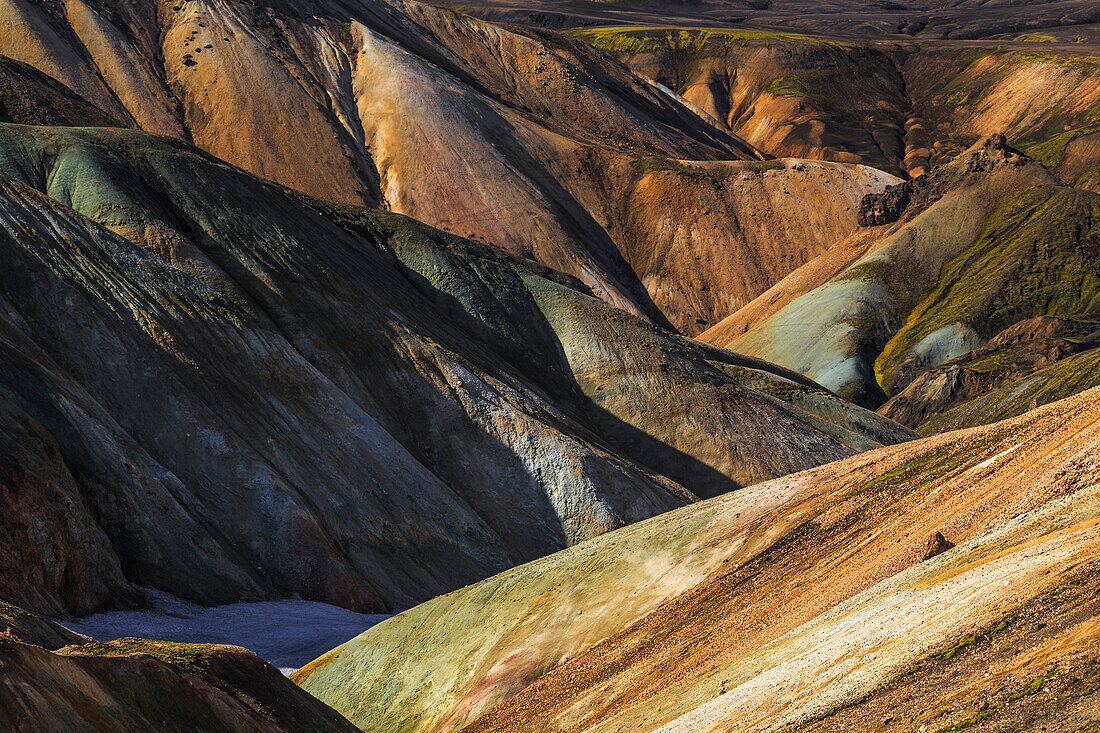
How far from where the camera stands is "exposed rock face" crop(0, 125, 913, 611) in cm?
2934

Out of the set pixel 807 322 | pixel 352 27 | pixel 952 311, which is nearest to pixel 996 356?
pixel 952 311

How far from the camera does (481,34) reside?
112 meters

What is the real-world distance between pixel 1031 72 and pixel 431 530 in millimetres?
118522

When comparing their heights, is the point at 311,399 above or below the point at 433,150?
below

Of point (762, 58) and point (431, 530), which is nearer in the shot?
point (431, 530)

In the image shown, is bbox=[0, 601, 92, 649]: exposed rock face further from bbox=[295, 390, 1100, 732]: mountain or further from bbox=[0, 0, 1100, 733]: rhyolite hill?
bbox=[295, 390, 1100, 732]: mountain

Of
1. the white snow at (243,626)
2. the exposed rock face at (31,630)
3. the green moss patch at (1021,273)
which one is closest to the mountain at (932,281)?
the green moss patch at (1021,273)

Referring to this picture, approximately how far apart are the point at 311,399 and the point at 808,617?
2786 cm

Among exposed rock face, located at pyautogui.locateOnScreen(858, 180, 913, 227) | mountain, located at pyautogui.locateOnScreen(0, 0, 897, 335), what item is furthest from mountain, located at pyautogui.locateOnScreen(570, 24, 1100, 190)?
mountain, located at pyautogui.locateOnScreen(0, 0, 897, 335)

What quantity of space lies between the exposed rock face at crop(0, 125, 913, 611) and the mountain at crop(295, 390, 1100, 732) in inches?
352

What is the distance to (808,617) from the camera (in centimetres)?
1585

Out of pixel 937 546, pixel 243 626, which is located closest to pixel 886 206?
pixel 243 626

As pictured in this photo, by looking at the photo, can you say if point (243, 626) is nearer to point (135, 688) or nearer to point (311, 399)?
point (311, 399)

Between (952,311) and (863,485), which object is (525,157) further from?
(863,485)
